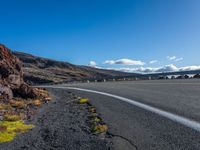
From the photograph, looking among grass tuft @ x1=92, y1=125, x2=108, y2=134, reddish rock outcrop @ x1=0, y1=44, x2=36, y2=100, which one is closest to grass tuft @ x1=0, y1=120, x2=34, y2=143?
grass tuft @ x1=92, y1=125, x2=108, y2=134

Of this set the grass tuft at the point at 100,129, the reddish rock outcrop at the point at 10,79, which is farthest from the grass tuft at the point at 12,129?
the reddish rock outcrop at the point at 10,79

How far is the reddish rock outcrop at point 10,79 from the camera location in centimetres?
1229

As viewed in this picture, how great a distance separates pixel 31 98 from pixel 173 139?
902 centimetres

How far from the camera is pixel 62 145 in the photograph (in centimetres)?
497

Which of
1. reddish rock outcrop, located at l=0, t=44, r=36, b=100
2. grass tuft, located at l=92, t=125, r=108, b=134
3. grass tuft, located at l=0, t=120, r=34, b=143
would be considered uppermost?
reddish rock outcrop, located at l=0, t=44, r=36, b=100

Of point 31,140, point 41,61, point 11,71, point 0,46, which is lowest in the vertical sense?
point 31,140

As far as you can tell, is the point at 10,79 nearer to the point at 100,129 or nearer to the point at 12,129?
the point at 12,129

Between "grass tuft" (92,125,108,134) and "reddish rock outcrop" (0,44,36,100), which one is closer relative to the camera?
"grass tuft" (92,125,108,134)

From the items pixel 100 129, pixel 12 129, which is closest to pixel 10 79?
pixel 12 129

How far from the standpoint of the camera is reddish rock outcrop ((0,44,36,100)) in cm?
1229

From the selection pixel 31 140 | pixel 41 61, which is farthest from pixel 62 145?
pixel 41 61

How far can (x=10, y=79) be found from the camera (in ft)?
45.0

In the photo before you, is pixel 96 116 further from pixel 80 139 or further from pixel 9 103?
pixel 9 103

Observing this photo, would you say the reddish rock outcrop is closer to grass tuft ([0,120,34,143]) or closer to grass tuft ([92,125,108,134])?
grass tuft ([0,120,34,143])
